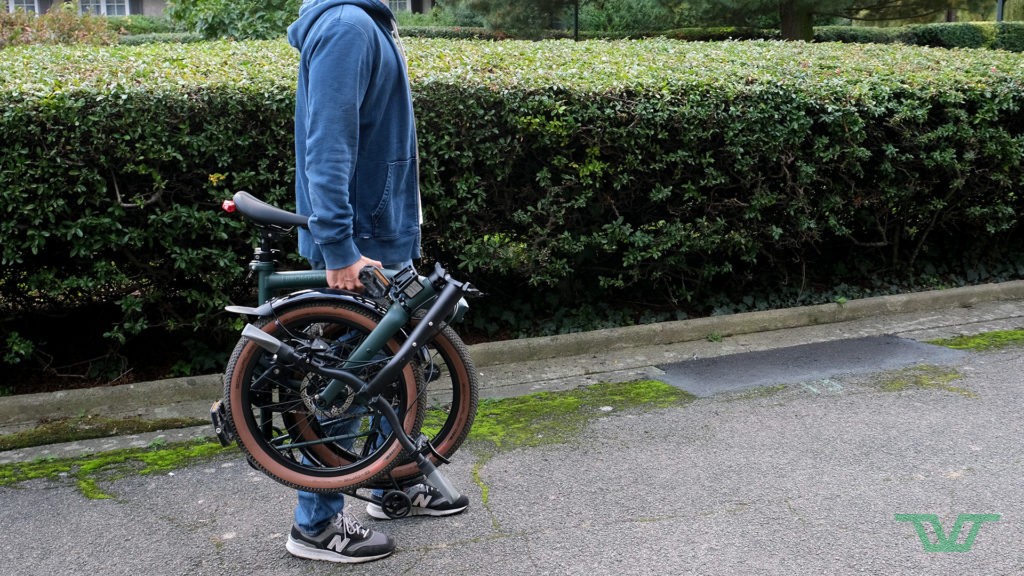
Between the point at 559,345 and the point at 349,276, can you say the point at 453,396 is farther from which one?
the point at 559,345

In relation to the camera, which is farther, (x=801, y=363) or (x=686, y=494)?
(x=801, y=363)

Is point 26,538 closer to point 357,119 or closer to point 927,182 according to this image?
point 357,119

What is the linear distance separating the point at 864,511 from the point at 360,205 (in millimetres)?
2232

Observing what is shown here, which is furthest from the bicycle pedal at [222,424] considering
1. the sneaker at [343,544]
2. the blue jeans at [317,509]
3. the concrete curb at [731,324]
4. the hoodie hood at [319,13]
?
the concrete curb at [731,324]

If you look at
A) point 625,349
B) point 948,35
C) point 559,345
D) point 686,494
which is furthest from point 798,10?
point 686,494

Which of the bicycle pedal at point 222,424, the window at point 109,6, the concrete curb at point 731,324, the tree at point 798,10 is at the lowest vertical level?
the concrete curb at point 731,324

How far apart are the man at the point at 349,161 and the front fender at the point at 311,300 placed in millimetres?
38

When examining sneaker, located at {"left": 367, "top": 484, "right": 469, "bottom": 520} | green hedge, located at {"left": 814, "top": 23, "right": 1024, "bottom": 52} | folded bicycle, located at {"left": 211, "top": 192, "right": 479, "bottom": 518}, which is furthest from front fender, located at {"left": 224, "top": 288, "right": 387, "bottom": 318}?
green hedge, located at {"left": 814, "top": 23, "right": 1024, "bottom": 52}

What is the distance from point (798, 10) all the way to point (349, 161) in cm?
1965

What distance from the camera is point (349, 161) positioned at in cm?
304

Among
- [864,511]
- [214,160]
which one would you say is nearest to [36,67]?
[214,160]

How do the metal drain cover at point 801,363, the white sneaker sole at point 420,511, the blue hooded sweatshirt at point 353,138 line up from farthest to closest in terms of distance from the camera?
the metal drain cover at point 801,363, the white sneaker sole at point 420,511, the blue hooded sweatshirt at point 353,138

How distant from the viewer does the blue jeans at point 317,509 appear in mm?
3373

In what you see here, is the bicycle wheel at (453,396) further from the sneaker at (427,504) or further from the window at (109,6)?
the window at (109,6)
